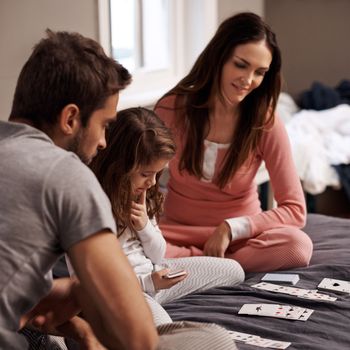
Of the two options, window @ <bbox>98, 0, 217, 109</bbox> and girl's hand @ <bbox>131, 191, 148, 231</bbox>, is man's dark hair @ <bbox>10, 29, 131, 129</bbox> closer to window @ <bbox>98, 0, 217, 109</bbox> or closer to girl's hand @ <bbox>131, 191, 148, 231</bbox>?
girl's hand @ <bbox>131, 191, 148, 231</bbox>

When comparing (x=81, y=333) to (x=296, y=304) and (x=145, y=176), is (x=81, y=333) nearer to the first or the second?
(x=145, y=176)

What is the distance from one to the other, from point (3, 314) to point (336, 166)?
2.99 metres

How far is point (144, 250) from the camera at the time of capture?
211 centimetres

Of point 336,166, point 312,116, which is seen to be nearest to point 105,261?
point 336,166

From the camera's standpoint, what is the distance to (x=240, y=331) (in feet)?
6.25

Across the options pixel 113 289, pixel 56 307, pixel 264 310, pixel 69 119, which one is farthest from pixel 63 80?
pixel 264 310

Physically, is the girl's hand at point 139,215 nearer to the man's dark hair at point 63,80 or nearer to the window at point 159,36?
the man's dark hair at point 63,80

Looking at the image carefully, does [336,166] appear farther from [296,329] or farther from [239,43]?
[296,329]

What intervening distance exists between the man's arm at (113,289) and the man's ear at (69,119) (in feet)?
0.74

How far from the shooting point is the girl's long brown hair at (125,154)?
6.44 feet

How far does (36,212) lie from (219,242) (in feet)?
4.28

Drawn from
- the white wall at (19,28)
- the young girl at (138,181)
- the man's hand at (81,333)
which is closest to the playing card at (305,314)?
the young girl at (138,181)

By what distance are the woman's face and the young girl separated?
0.51 metres

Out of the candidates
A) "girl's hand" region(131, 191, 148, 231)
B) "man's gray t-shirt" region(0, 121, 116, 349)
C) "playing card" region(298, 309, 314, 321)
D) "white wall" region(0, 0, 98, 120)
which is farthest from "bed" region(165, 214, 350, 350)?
"white wall" region(0, 0, 98, 120)
